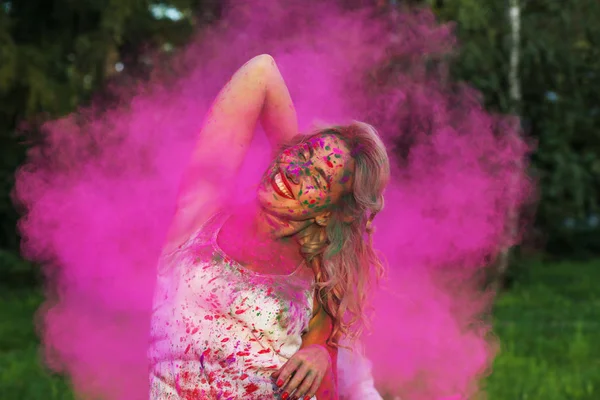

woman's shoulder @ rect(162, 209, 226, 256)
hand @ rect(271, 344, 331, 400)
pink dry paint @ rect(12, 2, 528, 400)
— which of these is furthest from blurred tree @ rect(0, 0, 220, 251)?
hand @ rect(271, 344, 331, 400)

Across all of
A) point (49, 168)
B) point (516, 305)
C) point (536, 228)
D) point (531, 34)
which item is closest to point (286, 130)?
point (49, 168)

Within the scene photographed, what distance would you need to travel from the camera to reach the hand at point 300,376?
213cm

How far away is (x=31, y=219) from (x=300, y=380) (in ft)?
5.01

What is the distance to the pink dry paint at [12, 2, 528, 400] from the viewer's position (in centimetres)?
305

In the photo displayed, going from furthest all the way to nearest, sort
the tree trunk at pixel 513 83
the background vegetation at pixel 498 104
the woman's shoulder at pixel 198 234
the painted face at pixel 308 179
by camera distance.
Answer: the tree trunk at pixel 513 83 < the background vegetation at pixel 498 104 < the woman's shoulder at pixel 198 234 < the painted face at pixel 308 179

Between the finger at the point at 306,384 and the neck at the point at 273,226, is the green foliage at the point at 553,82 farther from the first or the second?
the finger at the point at 306,384

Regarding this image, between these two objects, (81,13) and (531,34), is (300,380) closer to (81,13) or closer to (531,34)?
(81,13)

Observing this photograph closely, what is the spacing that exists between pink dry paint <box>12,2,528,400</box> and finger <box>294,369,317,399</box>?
806 mm

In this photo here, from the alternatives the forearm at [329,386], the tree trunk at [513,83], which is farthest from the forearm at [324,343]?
the tree trunk at [513,83]

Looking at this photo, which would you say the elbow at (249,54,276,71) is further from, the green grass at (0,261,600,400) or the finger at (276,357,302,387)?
the green grass at (0,261,600,400)

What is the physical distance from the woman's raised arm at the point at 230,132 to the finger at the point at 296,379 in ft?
1.81

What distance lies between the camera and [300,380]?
2131mm

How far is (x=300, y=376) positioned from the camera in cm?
213

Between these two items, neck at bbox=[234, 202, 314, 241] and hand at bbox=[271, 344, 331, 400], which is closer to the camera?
hand at bbox=[271, 344, 331, 400]
